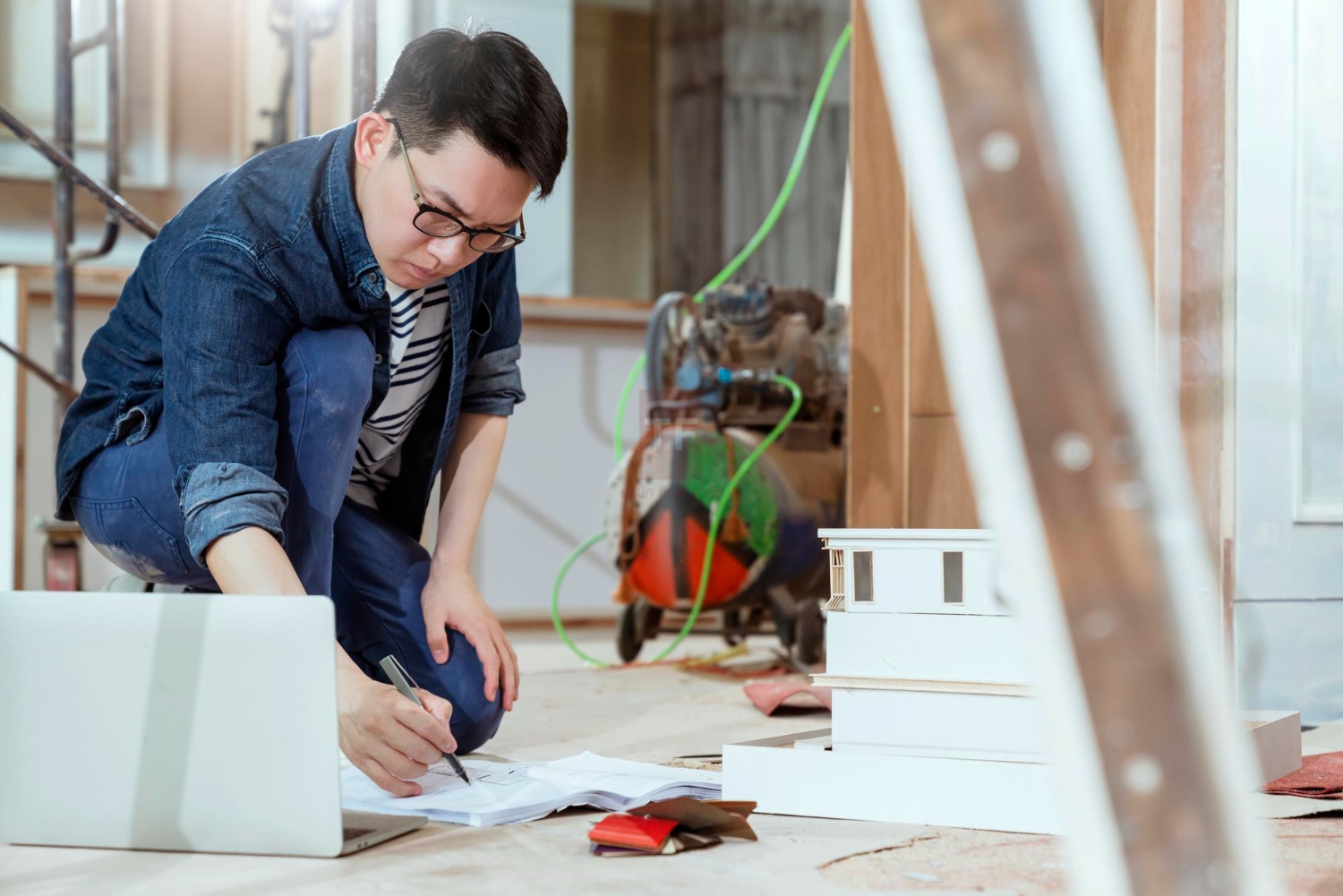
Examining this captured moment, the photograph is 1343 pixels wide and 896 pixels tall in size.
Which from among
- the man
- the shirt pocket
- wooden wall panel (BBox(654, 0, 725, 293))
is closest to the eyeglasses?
the man

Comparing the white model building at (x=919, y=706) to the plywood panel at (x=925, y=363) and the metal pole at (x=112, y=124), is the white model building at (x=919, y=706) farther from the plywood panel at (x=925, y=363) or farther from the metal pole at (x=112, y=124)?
the metal pole at (x=112, y=124)

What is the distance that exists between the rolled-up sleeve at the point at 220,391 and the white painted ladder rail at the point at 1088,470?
834 millimetres

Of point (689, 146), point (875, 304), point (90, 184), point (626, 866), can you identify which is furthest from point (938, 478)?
point (689, 146)

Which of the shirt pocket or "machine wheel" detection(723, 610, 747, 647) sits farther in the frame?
"machine wheel" detection(723, 610, 747, 647)

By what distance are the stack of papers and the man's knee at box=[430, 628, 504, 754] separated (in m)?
0.14

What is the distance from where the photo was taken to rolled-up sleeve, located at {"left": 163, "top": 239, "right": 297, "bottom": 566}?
3.56 feet

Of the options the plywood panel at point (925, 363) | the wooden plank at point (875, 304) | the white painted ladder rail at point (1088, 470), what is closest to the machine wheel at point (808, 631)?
the wooden plank at point (875, 304)

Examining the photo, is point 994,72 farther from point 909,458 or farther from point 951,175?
point 909,458

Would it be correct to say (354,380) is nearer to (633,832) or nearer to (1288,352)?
(633,832)

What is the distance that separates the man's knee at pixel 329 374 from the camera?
1.27 metres

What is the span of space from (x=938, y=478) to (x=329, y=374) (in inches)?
43.1

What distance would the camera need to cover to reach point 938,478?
2041 mm

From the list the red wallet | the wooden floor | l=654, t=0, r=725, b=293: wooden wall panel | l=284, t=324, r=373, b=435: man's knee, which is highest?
l=654, t=0, r=725, b=293: wooden wall panel

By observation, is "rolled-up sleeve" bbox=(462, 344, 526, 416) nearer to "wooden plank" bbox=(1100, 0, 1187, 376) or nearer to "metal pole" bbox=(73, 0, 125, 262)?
"wooden plank" bbox=(1100, 0, 1187, 376)
